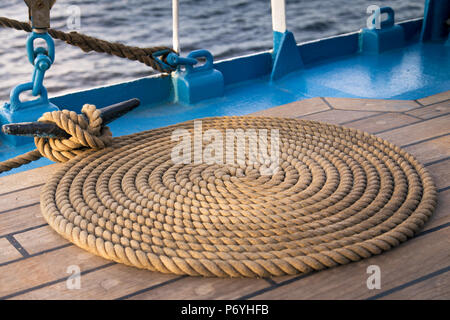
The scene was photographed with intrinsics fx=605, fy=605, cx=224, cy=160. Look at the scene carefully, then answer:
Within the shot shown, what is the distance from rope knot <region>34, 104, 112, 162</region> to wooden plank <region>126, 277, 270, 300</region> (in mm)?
810

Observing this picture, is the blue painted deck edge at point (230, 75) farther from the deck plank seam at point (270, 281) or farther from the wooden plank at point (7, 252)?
the deck plank seam at point (270, 281)

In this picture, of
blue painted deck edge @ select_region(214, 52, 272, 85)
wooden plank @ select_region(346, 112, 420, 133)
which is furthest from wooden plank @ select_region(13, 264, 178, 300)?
blue painted deck edge @ select_region(214, 52, 272, 85)

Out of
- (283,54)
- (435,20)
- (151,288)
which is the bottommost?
(151,288)

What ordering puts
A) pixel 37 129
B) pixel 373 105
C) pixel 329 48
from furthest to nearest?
1. pixel 329 48
2. pixel 373 105
3. pixel 37 129

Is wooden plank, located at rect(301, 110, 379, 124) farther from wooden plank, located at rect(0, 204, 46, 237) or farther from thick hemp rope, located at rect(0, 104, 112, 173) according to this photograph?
wooden plank, located at rect(0, 204, 46, 237)

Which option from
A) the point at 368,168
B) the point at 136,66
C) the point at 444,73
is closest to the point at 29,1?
the point at 368,168

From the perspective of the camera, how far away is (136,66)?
6.95 meters

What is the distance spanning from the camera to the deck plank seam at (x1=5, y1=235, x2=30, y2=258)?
1607 millimetres

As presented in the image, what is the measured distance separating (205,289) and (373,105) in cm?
147

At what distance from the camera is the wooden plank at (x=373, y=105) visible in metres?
2.56

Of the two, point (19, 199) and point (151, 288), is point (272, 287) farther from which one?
point (19, 199)

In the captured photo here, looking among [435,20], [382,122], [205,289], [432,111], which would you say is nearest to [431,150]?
[382,122]

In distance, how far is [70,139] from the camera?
210 centimetres

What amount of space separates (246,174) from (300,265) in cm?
53
